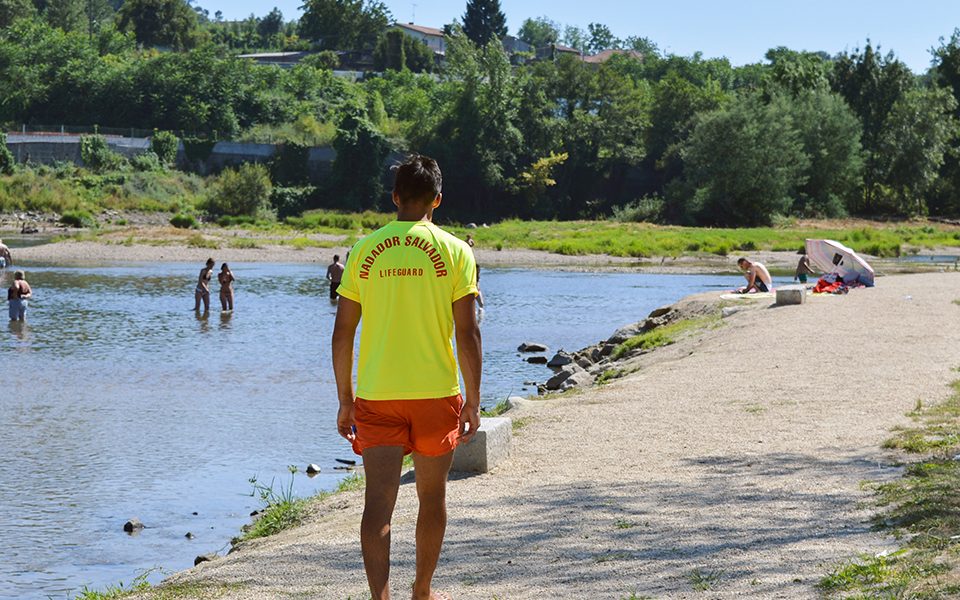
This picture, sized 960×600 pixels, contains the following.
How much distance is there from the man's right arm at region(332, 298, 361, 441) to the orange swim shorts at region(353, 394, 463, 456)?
0.29 feet

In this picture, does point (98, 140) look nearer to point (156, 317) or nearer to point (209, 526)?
point (156, 317)

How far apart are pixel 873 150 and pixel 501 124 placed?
2586 cm

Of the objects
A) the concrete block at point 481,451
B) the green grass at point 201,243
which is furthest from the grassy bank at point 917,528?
the green grass at point 201,243

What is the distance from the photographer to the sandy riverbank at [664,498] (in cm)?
660

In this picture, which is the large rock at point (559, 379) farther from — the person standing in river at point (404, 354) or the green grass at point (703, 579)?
the person standing in river at point (404, 354)

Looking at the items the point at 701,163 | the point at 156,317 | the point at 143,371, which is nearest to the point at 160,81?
the point at 701,163

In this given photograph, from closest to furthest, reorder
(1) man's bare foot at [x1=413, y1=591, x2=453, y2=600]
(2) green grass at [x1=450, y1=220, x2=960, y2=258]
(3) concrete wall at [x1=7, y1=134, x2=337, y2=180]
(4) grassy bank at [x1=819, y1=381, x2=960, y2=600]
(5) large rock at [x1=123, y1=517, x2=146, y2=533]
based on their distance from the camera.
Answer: (1) man's bare foot at [x1=413, y1=591, x2=453, y2=600]
(4) grassy bank at [x1=819, y1=381, x2=960, y2=600]
(5) large rock at [x1=123, y1=517, x2=146, y2=533]
(2) green grass at [x1=450, y1=220, x2=960, y2=258]
(3) concrete wall at [x1=7, y1=134, x2=337, y2=180]

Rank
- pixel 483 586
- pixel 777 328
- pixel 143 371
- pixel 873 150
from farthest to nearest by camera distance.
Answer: pixel 873 150 < pixel 143 371 < pixel 777 328 < pixel 483 586

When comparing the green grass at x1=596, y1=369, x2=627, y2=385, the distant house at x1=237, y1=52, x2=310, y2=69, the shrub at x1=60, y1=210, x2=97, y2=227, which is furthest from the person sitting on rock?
the distant house at x1=237, y1=52, x2=310, y2=69

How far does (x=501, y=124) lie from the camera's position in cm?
8544

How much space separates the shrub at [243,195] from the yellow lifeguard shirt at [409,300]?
73495mm

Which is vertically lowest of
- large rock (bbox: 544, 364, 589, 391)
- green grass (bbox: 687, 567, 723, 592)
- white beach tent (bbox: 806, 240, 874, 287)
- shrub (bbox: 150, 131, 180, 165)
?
large rock (bbox: 544, 364, 589, 391)

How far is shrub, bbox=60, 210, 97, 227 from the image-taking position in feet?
228

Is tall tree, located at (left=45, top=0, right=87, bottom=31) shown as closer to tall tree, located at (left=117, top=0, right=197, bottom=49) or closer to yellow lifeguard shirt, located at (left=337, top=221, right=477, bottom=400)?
tall tree, located at (left=117, top=0, right=197, bottom=49)
